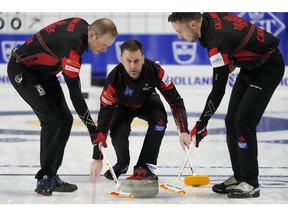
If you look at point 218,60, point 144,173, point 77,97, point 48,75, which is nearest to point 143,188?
point 144,173

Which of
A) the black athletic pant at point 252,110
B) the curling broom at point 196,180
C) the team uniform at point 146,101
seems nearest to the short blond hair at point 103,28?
the team uniform at point 146,101

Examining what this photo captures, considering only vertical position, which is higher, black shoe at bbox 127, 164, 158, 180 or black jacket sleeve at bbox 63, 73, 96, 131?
black jacket sleeve at bbox 63, 73, 96, 131

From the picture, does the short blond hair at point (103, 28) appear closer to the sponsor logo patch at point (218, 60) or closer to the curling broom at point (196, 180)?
the sponsor logo patch at point (218, 60)

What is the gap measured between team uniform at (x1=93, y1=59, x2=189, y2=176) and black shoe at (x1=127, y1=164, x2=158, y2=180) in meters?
0.04

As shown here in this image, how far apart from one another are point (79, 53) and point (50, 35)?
1.07 feet

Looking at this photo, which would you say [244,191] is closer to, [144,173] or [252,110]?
[252,110]

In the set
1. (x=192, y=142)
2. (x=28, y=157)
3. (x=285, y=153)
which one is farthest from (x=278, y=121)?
(x=192, y=142)

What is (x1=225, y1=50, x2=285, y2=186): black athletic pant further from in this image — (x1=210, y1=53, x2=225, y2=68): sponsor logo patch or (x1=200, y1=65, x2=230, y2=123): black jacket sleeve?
(x1=210, y1=53, x2=225, y2=68): sponsor logo patch

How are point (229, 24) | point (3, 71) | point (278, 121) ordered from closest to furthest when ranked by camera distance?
point (229, 24) < point (278, 121) < point (3, 71)

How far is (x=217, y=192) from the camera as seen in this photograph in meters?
4.83

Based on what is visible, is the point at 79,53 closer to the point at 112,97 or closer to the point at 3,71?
the point at 112,97

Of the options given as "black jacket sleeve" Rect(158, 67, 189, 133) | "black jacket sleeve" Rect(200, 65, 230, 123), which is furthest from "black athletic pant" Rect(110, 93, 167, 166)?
"black jacket sleeve" Rect(200, 65, 230, 123)

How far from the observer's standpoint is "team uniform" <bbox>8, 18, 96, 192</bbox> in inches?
182

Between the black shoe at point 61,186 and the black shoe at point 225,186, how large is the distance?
1064 mm
